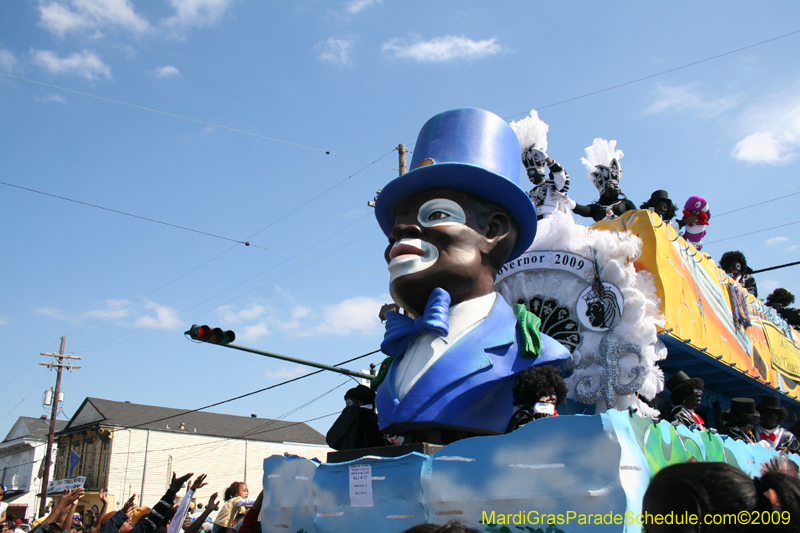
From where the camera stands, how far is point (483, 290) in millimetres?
4941

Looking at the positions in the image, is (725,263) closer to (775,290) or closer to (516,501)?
(775,290)

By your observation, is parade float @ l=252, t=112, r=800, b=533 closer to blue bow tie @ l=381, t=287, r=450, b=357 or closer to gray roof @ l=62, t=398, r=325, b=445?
blue bow tie @ l=381, t=287, r=450, b=357

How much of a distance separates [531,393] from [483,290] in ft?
3.30

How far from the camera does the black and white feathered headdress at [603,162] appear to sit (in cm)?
734

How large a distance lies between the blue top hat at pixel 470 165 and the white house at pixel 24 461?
36810 mm

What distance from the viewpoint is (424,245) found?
481 centimetres

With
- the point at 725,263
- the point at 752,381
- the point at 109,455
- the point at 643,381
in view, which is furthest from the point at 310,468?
the point at 109,455

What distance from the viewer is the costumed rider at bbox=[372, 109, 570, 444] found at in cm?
438

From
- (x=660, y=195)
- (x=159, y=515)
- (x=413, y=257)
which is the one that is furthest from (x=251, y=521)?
(x=660, y=195)

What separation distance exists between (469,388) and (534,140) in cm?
375

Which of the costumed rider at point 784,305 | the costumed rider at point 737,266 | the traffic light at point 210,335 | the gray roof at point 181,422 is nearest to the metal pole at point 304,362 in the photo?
the traffic light at point 210,335

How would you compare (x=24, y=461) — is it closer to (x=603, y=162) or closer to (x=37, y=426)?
(x=37, y=426)

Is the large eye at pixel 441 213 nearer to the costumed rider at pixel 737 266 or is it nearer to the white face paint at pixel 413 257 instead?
the white face paint at pixel 413 257

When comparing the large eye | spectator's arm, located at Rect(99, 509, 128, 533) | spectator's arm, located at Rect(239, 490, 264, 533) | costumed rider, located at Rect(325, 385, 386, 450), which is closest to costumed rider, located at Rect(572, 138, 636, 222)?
the large eye
